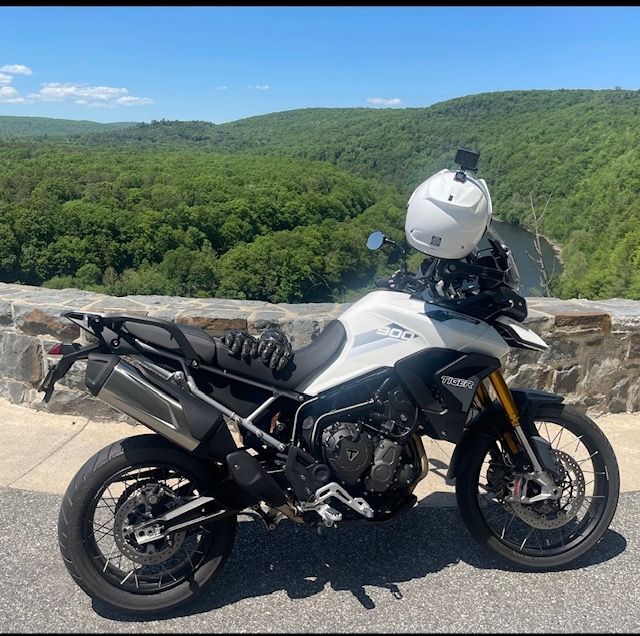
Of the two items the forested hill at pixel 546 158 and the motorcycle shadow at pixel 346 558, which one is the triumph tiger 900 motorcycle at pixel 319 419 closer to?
the motorcycle shadow at pixel 346 558

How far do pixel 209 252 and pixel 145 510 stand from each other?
42.1 metres

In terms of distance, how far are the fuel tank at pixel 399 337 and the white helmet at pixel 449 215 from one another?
25cm

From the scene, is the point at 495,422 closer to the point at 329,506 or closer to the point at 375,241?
the point at 329,506

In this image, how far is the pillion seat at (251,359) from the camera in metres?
2.25

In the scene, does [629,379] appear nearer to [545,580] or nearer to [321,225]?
[545,580]

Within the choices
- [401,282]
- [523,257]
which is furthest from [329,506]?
[523,257]

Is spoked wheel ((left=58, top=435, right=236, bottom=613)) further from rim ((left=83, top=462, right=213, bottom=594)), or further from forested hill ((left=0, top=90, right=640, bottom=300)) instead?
forested hill ((left=0, top=90, right=640, bottom=300))

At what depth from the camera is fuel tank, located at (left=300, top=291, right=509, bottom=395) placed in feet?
7.73

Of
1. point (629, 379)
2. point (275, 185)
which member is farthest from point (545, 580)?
point (275, 185)

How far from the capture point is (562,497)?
8.66ft

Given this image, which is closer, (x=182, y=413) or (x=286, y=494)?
(x=182, y=413)

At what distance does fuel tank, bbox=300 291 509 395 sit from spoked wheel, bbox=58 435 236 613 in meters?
0.61

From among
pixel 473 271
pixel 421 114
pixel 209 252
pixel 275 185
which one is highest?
pixel 421 114

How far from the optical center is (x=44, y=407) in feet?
13.3
